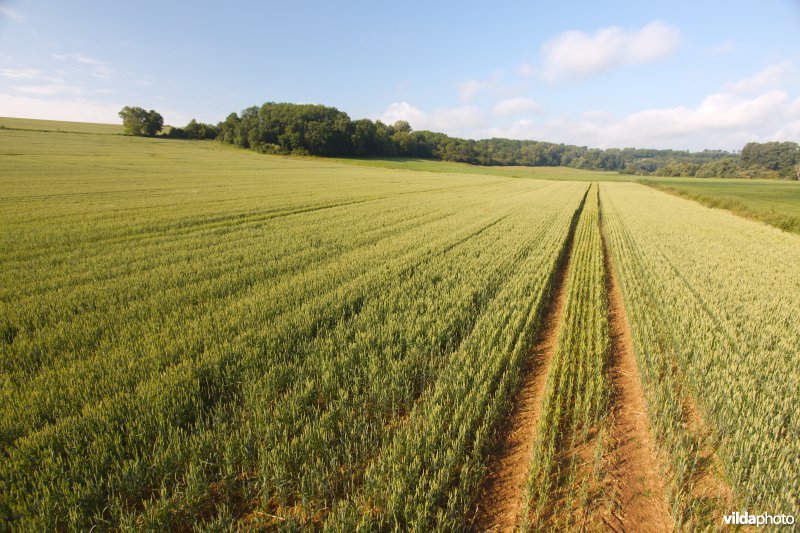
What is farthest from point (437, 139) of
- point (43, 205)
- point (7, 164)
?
point (43, 205)

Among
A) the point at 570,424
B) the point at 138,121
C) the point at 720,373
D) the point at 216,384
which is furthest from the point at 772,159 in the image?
the point at 138,121

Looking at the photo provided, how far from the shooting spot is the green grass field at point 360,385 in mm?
3166

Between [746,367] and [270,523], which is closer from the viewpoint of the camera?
[270,523]

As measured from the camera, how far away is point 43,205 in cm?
1805

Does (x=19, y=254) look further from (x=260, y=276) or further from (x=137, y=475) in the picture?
(x=137, y=475)

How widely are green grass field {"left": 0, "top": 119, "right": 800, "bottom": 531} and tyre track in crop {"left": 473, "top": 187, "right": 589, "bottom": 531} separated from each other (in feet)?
0.29

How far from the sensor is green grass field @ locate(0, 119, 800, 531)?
317cm

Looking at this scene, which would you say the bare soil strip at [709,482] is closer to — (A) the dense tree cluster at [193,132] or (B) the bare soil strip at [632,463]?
(B) the bare soil strip at [632,463]

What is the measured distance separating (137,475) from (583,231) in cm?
2053

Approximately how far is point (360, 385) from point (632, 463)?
3.43 metres

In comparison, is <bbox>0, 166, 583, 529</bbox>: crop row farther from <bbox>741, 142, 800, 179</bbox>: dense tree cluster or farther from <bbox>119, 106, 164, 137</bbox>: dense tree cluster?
<bbox>741, 142, 800, 179</bbox>: dense tree cluster

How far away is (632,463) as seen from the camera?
3984mm

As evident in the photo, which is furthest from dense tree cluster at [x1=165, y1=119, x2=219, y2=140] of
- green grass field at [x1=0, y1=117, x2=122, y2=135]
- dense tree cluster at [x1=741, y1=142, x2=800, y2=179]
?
dense tree cluster at [x1=741, y1=142, x2=800, y2=179]

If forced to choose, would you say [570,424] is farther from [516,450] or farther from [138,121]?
[138,121]
